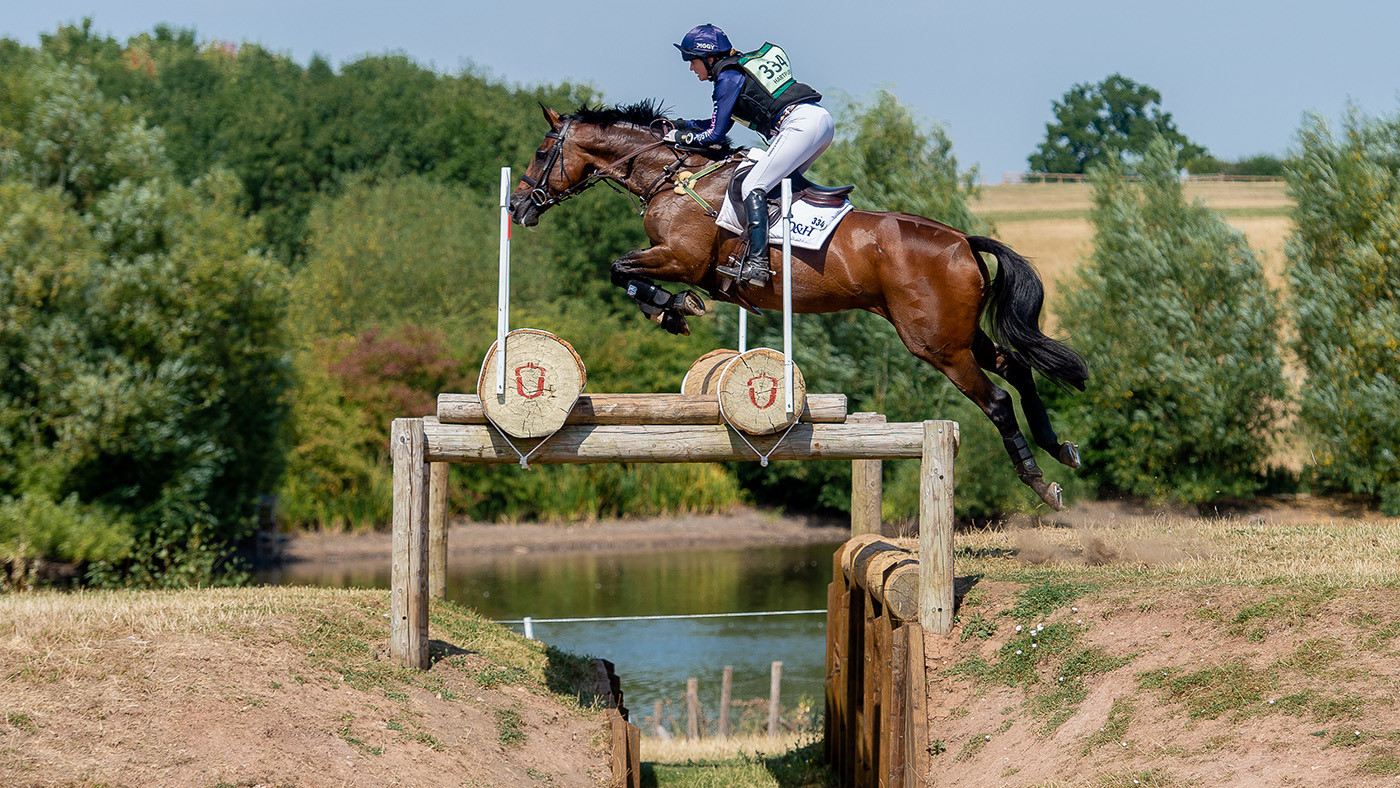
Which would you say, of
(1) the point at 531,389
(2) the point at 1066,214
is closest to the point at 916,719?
(1) the point at 531,389

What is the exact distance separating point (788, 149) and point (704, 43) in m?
0.85

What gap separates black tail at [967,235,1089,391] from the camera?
7672mm

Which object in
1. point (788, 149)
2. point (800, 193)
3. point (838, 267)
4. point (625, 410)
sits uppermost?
point (788, 149)

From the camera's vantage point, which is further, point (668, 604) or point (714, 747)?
point (668, 604)

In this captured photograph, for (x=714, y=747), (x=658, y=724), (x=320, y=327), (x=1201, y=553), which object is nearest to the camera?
(x=1201, y=553)

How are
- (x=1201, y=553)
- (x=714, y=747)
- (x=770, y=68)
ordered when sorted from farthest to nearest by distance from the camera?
(x=714, y=747), (x=1201, y=553), (x=770, y=68)

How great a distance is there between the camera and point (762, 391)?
7.23 meters

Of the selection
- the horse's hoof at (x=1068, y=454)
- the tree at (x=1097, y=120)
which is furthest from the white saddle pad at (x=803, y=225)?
the tree at (x=1097, y=120)

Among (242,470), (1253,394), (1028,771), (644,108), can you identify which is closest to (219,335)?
(242,470)

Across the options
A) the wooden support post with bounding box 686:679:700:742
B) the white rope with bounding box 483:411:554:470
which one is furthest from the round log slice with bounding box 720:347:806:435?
the wooden support post with bounding box 686:679:700:742

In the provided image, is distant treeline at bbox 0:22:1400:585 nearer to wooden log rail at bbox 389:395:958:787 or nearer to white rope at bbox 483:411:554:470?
wooden log rail at bbox 389:395:958:787

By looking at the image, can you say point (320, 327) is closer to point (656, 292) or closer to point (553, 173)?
point (553, 173)

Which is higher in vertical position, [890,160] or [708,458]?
[890,160]

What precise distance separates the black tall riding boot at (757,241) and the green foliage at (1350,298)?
1912cm
